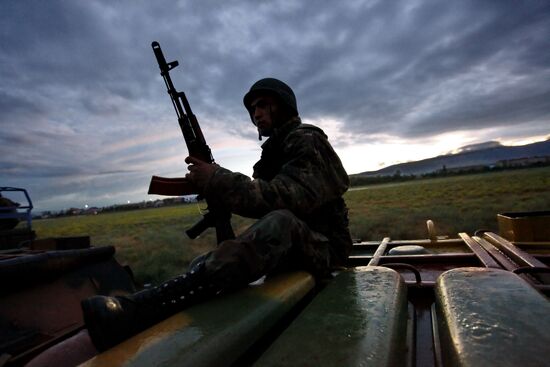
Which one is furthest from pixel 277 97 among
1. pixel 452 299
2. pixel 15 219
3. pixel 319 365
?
pixel 15 219

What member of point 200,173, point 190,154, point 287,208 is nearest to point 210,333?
point 287,208

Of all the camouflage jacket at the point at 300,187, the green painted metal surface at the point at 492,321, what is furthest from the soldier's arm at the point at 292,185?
the green painted metal surface at the point at 492,321

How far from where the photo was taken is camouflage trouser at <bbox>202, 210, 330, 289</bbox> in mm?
1945

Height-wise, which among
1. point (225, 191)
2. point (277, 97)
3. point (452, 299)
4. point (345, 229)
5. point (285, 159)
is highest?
point (277, 97)

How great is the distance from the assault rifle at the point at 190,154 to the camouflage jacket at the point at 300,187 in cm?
23

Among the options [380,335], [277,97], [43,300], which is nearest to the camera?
[380,335]

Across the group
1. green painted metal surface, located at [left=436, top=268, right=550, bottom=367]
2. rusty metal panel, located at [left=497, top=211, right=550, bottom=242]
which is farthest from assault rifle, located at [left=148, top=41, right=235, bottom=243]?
rusty metal panel, located at [left=497, top=211, right=550, bottom=242]

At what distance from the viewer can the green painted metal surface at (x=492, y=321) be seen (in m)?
1.04

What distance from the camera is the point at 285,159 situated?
112 inches

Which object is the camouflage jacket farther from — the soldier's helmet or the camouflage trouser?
the soldier's helmet

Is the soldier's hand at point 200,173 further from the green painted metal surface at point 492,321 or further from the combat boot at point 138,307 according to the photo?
the green painted metal surface at point 492,321

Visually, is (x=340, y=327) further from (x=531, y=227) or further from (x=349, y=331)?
(x=531, y=227)

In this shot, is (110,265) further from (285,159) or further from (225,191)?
(285,159)

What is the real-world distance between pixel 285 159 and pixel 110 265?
8.66ft
